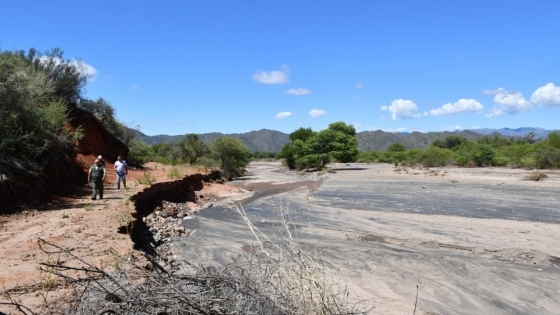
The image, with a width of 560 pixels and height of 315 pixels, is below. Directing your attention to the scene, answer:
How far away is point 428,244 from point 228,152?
33.4 metres

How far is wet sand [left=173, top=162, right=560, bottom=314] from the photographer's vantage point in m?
8.22

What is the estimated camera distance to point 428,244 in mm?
12656

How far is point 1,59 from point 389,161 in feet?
255

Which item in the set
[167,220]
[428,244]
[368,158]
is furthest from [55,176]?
[368,158]

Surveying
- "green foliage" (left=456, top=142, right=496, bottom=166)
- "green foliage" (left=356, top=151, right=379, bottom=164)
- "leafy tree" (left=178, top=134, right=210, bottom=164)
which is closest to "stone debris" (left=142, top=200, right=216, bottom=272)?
"leafy tree" (left=178, top=134, right=210, bottom=164)

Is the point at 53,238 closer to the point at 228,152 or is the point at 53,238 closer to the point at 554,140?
the point at 228,152

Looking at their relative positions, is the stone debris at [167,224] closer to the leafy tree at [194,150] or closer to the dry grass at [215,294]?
the dry grass at [215,294]

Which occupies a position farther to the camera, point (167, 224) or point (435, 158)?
point (435, 158)

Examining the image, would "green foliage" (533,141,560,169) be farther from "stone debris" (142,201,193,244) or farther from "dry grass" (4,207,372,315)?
Result: "dry grass" (4,207,372,315)

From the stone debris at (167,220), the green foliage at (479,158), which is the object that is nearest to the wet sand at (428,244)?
the stone debris at (167,220)

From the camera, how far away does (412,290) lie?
27.8 feet

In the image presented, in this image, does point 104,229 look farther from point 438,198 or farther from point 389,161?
point 389,161

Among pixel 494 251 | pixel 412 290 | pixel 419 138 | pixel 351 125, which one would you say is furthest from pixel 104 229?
pixel 419 138

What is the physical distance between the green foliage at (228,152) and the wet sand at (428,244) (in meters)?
20.6
